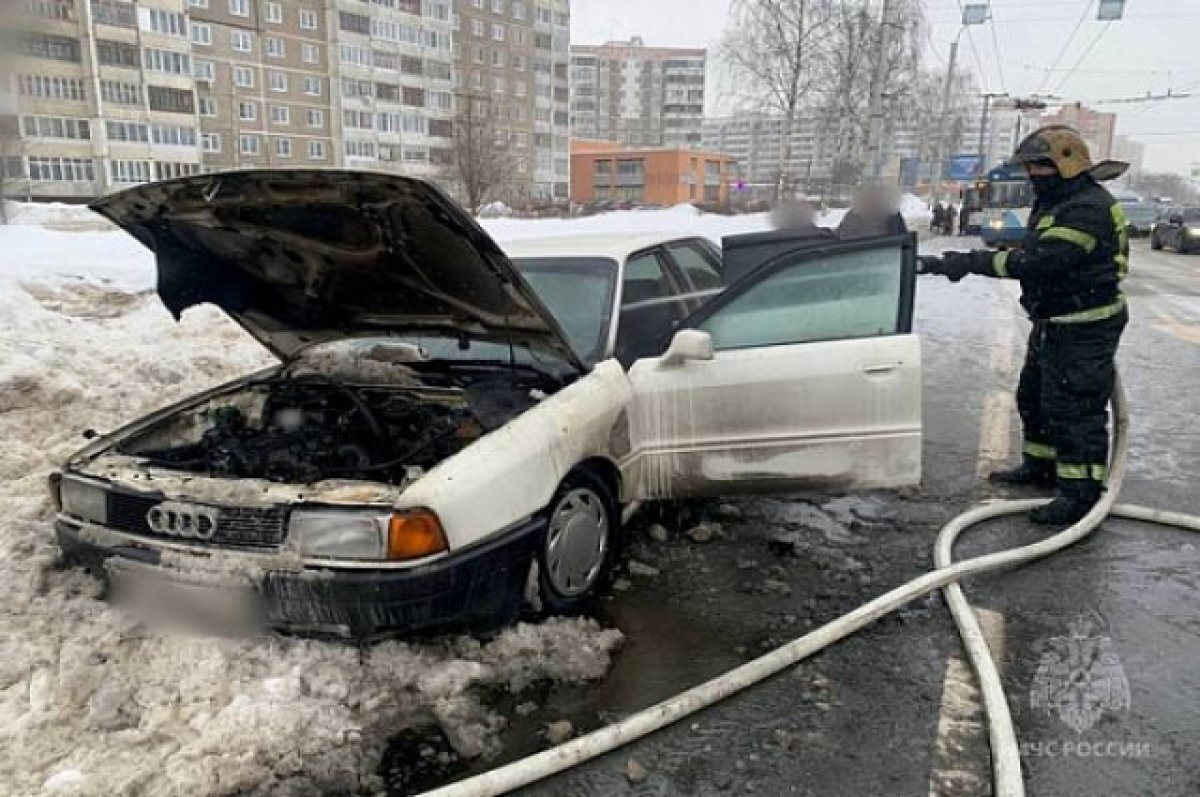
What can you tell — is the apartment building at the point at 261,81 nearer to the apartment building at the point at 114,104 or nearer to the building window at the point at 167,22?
the building window at the point at 167,22

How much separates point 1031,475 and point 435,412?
3.41 meters

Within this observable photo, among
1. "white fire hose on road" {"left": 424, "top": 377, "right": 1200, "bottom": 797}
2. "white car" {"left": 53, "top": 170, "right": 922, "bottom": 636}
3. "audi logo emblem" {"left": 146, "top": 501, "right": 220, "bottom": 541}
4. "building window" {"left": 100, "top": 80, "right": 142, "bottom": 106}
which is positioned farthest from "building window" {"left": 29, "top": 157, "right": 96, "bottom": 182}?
"white fire hose on road" {"left": 424, "top": 377, "right": 1200, "bottom": 797}

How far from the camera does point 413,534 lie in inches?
106

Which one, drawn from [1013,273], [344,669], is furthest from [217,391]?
[1013,273]

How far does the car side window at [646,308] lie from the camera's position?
4.70 m

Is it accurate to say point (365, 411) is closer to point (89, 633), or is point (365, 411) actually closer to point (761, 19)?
point (89, 633)

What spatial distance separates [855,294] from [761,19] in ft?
121

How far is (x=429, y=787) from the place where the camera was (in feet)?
7.94

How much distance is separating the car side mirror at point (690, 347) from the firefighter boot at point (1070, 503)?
6.52 feet

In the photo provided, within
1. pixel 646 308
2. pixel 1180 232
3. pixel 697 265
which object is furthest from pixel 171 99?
pixel 646 308

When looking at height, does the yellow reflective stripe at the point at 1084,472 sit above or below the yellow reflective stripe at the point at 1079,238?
below

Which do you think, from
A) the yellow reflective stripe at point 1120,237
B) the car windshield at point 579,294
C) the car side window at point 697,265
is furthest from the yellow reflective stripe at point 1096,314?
the car side window at point 697,265

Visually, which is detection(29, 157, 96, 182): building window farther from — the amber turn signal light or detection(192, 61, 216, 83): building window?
the amber turn signal light

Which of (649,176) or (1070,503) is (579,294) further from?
(649,176)
